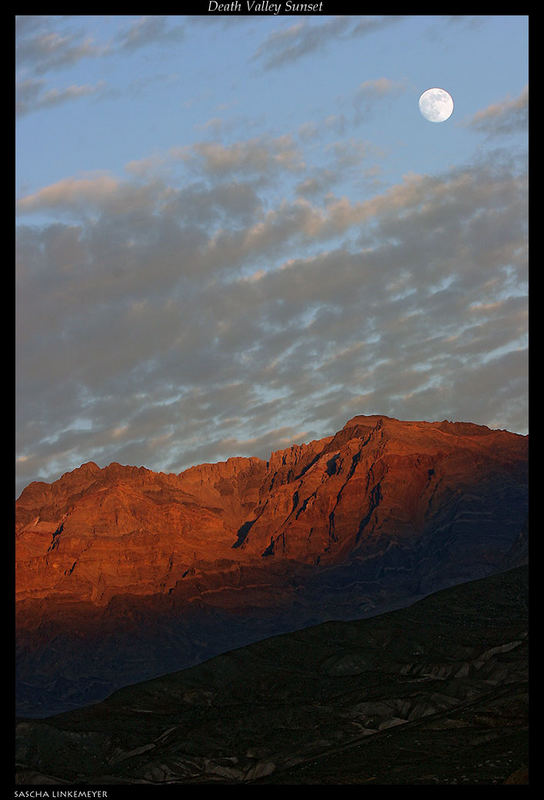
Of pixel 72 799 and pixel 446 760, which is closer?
pixel 72 799

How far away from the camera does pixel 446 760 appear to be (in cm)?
18038

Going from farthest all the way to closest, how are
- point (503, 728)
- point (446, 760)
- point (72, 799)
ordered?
1. point (503, 728)
2. point (446, 760)
3. point (72, 799)
